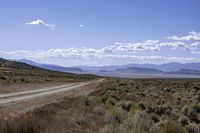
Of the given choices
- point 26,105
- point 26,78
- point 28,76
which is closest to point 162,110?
point 26,105

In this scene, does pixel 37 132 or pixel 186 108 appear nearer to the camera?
pixel 37 132

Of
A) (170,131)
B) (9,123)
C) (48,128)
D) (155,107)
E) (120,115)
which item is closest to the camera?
(9,123)

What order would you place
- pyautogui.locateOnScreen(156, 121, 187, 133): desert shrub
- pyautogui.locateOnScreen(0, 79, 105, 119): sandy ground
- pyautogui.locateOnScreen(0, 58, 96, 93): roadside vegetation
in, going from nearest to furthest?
pyautogui.locateOnScreen(156, 121, 187, 133): desert shrub < pyautogui.locateOnScreen(0, 79, 105, 119): sandy ground < pyautogui.locateOnScreen(0, 58, 96, 93): roadside vegetation

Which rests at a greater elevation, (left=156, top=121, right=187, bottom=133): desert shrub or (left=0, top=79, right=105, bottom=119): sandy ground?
(left=156, top=121, right=187, bottom=133): desert shrub

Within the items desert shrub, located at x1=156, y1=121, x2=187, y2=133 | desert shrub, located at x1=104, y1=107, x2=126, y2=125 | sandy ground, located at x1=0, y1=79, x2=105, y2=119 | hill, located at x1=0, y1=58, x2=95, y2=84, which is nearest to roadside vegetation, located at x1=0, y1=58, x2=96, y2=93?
hill, located at x1=0, y1=58, x2=95, y2=84

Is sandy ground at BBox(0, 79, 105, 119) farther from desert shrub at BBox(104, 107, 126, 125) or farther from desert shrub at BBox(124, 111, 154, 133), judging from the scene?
desert shrub at BBox(124, 111, 154, 133)

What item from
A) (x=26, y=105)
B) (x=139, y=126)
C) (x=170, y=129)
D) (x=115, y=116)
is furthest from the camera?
(x=26, y=105)

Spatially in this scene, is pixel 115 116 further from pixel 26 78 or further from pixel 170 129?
pixel 26 78

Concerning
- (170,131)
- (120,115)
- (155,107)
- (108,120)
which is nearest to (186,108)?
(155,107)

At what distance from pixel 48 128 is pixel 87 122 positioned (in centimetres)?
448

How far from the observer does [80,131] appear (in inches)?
493

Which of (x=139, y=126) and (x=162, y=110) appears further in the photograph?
(x=162, y=110)

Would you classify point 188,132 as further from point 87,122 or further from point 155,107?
point 155,107

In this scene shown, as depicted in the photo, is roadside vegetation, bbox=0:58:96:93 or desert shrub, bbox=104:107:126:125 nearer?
desert shrub, bbox=104:107:126:125
